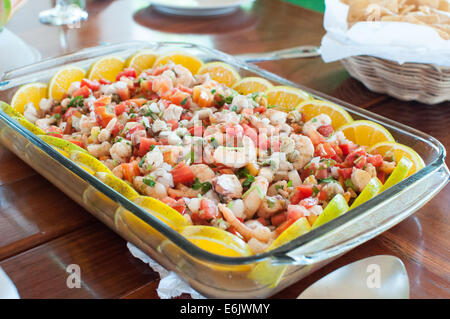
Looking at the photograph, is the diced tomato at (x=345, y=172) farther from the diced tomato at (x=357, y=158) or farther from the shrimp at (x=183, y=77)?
the shrimp at (x=183, y=77)

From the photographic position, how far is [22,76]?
1.62m

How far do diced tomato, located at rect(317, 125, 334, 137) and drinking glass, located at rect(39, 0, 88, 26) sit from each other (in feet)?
4.80

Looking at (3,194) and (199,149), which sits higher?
(199,149)

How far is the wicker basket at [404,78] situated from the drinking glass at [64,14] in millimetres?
1302

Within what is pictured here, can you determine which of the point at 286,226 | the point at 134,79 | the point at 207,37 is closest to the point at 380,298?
the point at 286,226

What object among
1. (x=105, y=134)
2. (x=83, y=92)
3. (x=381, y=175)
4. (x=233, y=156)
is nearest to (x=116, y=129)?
(x=105, y=134)

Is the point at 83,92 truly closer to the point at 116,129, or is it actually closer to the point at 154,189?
the point at 116,129

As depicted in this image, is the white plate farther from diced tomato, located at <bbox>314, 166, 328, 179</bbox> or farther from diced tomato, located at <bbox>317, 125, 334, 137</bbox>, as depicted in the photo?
diced tomato, located at <bbox>314, 166, 328, 179</bbox>

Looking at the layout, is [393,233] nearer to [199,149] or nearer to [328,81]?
[199,149]

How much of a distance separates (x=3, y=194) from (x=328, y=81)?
3.88ft

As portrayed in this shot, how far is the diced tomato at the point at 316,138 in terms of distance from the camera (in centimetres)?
136

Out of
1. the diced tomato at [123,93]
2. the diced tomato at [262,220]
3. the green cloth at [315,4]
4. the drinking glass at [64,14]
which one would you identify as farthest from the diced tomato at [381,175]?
the green cloth at [315,4]

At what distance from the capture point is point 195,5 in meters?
2.49

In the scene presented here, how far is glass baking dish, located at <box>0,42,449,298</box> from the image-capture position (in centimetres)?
86
